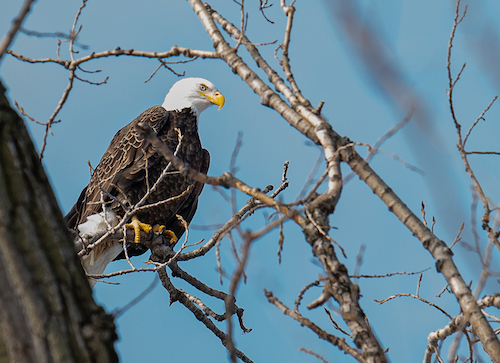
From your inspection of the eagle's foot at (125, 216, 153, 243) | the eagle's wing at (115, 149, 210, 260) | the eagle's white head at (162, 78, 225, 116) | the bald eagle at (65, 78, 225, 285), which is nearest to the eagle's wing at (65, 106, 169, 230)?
the bald eagle at (65, 78, 225, 285)

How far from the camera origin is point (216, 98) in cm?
584

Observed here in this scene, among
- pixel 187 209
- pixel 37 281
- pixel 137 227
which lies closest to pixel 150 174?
pixel 137 227

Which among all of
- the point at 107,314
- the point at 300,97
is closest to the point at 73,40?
the point at 300,97

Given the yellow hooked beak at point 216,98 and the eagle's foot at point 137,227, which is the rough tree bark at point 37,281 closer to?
the eagle's foot at point 137,227

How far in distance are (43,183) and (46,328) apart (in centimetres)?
34

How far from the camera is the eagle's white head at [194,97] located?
5.80m

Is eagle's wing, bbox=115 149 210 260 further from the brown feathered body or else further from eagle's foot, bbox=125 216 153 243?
eagle's foot, bbox=125 216 153 243

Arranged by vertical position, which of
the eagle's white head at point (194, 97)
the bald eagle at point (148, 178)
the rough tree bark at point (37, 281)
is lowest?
the rough tree bark at point (37, 281)

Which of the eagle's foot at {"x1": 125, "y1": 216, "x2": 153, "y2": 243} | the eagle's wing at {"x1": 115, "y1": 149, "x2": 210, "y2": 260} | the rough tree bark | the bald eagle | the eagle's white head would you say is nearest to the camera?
the rough tree bark

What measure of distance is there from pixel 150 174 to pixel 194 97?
121 cm

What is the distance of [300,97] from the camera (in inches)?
81.8

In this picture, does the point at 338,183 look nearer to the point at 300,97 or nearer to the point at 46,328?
the point at 300,97

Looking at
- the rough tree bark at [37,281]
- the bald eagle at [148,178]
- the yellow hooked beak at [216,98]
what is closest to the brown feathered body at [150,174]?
the bald eagle at [148,178]

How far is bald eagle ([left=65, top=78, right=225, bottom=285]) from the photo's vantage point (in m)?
4.95
